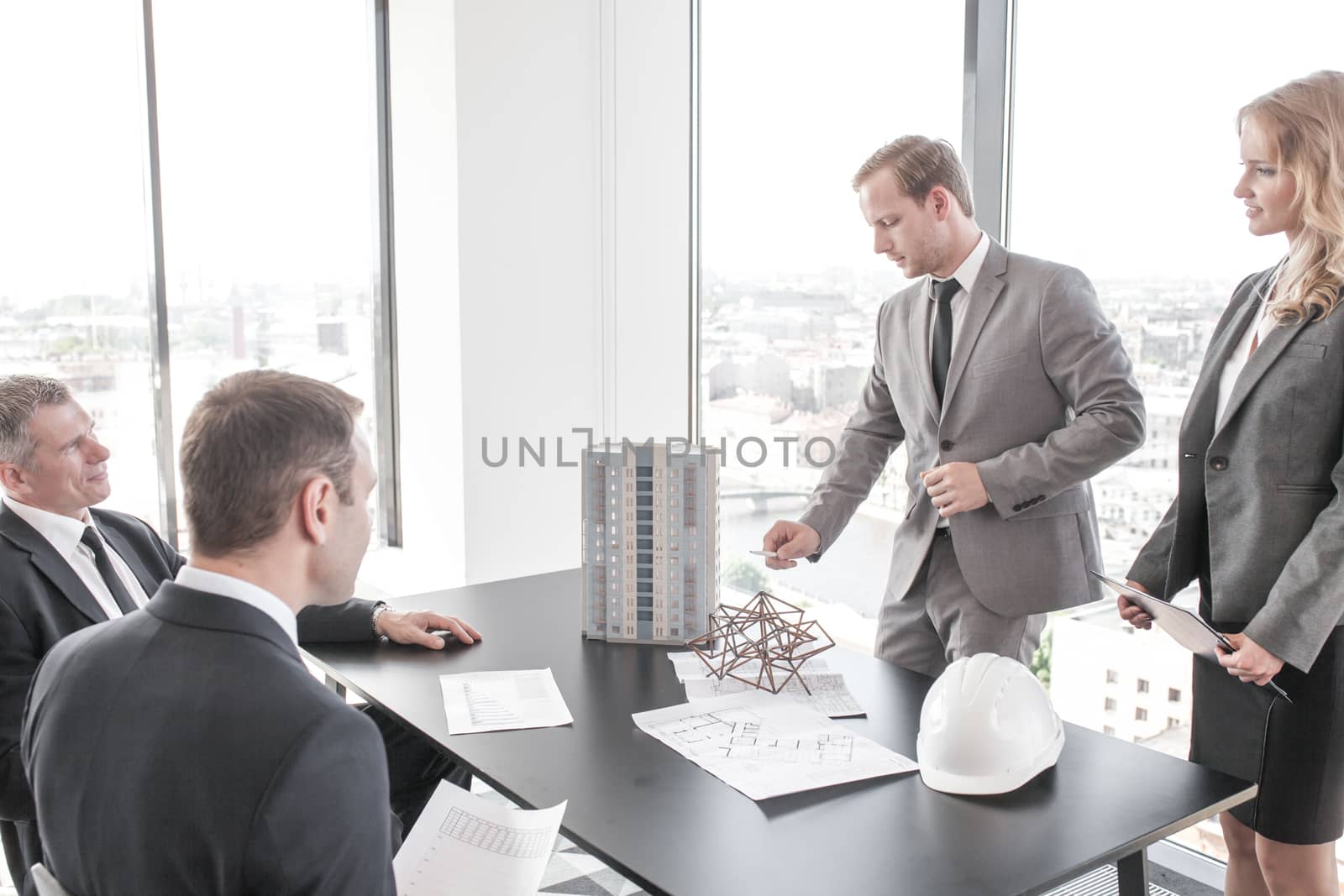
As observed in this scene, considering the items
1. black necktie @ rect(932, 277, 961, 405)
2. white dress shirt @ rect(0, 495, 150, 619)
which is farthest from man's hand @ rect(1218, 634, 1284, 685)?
white dress shirt @ rect(0, 495, 150, 619)

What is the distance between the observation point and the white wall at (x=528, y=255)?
4004 millimetres

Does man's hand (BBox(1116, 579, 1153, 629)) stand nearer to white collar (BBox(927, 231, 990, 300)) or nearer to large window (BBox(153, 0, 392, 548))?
white collar (BBox(927, 231, 990, 300))

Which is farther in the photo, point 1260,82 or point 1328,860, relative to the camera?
point 1260,82

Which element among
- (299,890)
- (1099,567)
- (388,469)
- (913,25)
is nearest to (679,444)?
(1099,567)

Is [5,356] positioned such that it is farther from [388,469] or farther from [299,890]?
[299,890]

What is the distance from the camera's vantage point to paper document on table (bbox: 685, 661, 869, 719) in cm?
187

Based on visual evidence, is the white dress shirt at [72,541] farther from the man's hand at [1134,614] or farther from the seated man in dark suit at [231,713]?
the man's hand at [1134,614]

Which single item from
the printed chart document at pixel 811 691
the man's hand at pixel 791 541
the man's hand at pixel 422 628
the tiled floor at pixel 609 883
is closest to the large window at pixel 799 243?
the tiled floor at pixel 609 883

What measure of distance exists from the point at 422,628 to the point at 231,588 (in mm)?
1117

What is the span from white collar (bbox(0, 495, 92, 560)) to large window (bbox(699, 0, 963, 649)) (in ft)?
7.78

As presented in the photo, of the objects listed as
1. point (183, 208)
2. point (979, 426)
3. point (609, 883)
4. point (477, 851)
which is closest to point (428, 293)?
point (183, 208)

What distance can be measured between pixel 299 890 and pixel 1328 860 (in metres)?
1.72

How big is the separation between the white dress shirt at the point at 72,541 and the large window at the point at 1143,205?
238 centimetres

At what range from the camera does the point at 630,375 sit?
14.4 feet
